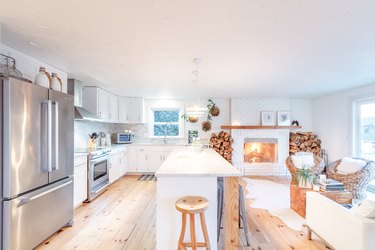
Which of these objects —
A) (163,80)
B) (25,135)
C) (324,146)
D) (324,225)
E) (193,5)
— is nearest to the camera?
(193,5)

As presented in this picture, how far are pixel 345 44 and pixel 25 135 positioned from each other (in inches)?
138

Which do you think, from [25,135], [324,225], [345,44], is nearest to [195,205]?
[324,225]

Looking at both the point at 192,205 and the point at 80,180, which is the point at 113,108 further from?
the point at 192,205

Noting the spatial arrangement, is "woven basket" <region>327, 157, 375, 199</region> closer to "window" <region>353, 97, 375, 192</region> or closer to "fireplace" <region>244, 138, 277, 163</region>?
"window" <region>353, 97, 375, 192</region>

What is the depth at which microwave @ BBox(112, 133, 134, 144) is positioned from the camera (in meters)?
5.82

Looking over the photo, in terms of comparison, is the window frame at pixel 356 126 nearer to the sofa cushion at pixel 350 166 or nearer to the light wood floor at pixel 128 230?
the sofa cushion at pixel 350 166

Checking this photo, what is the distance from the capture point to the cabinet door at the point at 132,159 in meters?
5.71

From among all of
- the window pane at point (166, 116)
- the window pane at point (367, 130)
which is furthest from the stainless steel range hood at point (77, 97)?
the window pane at point (367, 130)

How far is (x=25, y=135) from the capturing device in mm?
1979

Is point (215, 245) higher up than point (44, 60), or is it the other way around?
point (44, 60)

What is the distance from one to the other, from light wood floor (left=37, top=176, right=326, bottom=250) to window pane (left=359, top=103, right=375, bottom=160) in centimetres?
311

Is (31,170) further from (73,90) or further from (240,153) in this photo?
→ (240,153)

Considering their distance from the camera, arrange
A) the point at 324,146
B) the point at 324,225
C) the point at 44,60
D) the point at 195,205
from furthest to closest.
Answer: the point at 324,146 < the point at 44,60 < the point at 324,225 < the point at 195,205

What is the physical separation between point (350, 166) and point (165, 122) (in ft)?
15.3
